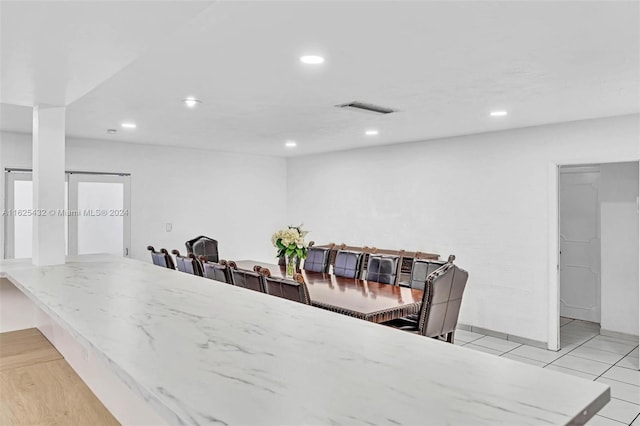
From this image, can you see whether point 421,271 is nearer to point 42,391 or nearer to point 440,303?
point 440,303

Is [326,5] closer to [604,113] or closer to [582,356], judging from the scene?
[604,113]

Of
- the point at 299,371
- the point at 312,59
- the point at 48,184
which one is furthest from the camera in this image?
the point at 48,184

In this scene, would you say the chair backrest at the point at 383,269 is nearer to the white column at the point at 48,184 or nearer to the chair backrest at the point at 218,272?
the chair backrest at the point at 218,272

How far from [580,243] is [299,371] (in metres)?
6.07

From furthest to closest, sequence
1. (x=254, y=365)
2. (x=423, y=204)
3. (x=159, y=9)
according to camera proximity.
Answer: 1. (x=423, y=204)
2. (x=159, y=9)
3. (x=254, y=365)

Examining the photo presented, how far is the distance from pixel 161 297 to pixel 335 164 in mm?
5519

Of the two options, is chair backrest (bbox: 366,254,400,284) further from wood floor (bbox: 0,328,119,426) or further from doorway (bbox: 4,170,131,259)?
doorway (bbox: 4,170,131,259)

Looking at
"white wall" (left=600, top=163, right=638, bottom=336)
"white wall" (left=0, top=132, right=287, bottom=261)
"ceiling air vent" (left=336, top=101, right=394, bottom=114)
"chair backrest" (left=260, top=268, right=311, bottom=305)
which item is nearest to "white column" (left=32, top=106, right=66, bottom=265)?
"chair backrest" (left=260, top=268, right=311, bottom=305)

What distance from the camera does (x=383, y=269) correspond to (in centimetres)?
452

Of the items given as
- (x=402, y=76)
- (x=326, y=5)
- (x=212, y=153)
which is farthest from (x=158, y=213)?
(x=326, y=5)

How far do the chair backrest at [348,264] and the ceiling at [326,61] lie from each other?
145cm

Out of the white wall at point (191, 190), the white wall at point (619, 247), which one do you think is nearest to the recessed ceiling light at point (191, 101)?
the white wall at point (191, 190)

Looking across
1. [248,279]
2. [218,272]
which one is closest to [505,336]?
[248,279]

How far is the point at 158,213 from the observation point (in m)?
6.52
